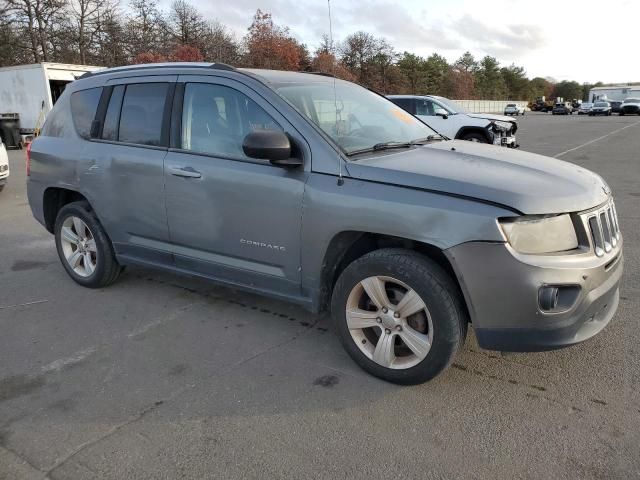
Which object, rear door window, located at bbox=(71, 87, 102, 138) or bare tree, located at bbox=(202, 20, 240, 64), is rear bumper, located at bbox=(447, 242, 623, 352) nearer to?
rear door window, located at bbox=(71, 87, 102, 138)

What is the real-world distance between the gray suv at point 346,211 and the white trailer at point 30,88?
18359mm

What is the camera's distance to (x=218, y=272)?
12.6 feet

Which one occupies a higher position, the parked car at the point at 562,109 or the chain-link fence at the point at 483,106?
the chain-link fence at the point at 483,106

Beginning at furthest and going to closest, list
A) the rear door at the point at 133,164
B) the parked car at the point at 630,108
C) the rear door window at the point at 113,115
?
the parked car at the point at 630,108
the rear door window at the point at 113,115
the rear door at the point at 133,164

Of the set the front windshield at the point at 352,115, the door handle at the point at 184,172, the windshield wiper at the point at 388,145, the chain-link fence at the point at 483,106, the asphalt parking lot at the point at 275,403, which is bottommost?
the asphalt parking lot at the point at 275,403

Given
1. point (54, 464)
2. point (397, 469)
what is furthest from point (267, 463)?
point (54, 464)

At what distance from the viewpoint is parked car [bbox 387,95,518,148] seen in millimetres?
13766

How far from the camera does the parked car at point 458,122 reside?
13.8 m

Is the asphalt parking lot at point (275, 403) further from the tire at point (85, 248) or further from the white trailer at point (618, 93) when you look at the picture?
the white trailer at point (618, 93)

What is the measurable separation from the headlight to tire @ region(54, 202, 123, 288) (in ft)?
11.3

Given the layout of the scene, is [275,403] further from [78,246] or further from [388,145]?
[78,246]

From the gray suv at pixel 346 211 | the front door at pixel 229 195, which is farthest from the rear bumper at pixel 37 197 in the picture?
the front door at pixel 229 195

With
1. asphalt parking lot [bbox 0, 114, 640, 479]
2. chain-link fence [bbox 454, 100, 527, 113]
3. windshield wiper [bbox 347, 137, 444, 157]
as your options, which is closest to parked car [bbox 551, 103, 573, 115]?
chain-link fence [bbox 454, 100, 527, 113]

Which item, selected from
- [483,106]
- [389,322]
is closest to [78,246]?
[389,322]
